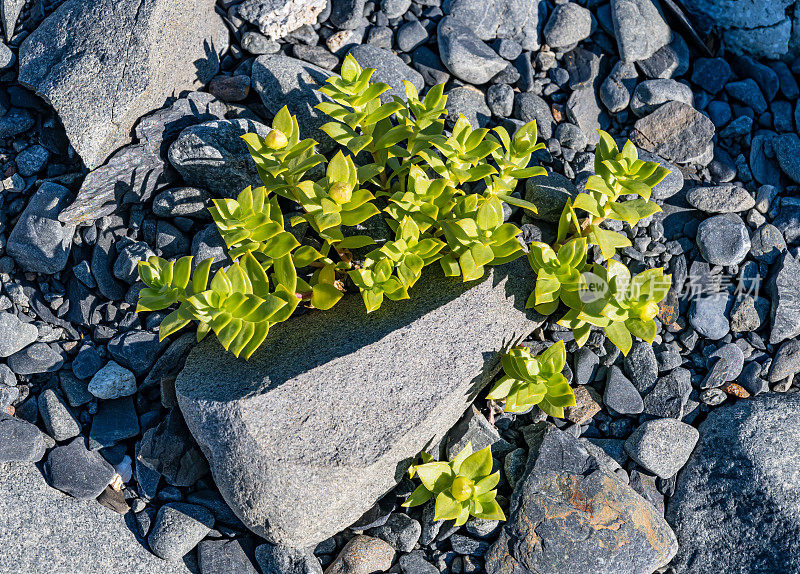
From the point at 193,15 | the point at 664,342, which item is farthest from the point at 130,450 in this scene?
the point at 664,342

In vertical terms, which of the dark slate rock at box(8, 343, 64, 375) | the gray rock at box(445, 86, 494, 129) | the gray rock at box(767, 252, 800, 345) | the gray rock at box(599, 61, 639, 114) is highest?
the gray rock at box(445, 86, 494, 129)

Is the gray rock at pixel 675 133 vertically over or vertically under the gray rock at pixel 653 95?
under

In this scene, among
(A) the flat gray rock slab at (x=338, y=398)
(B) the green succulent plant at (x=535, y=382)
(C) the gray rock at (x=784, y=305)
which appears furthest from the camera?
(C) the gray rock at (x=784, y=305)

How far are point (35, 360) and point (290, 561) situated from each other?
59.4 inches

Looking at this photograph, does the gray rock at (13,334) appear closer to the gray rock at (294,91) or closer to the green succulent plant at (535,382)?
the gray rock at (294,91)

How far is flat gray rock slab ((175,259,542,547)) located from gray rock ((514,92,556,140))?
3.20ft

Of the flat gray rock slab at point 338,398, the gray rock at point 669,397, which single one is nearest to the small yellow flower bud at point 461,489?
the flat gray rock slab at point 338,398

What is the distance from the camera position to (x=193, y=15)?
11.6 feet

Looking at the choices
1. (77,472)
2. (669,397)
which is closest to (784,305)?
(669,397)

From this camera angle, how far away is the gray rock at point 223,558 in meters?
2.98

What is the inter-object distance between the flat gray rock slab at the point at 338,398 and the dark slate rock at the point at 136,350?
0.27 metres

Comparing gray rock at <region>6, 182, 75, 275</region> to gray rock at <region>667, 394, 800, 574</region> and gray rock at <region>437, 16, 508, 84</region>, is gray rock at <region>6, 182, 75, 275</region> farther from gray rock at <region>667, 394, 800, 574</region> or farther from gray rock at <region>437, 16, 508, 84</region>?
gray rock at <region>667, 394, 800, 574</region>

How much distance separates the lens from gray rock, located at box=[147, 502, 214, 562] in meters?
3.00

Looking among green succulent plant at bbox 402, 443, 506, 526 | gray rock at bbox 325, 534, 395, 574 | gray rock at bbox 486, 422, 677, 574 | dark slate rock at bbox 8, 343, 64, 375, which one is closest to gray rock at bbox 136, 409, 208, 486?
dark slate rock at bbox 8, 343, 64, 375
